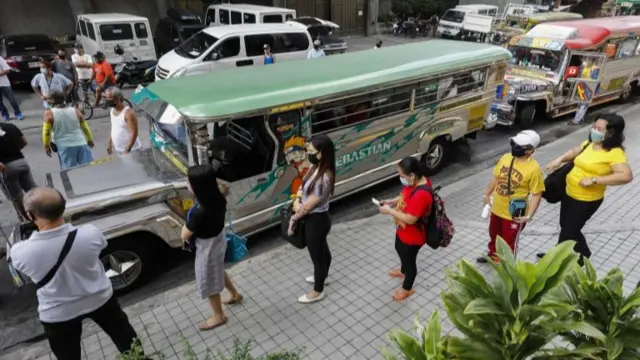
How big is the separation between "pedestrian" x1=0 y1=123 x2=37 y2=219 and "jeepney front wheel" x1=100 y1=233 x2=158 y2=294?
5.17ft

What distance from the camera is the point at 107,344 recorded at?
3.83m

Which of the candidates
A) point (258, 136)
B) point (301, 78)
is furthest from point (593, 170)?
point (258, 136)

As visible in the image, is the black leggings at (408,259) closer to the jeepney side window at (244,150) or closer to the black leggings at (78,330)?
the jeepney side window at (244,150)

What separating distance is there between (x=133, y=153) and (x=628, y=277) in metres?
5.81

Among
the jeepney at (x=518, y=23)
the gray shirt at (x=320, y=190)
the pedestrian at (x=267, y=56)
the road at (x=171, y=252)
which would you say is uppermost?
the jeepney at (x=518, y=23)

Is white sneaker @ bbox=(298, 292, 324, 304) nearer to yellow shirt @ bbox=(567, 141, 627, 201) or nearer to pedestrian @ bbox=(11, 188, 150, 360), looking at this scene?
pedestrian @ bbox=(11, 188, 150, 360)

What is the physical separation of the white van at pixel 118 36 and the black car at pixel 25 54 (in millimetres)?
1296

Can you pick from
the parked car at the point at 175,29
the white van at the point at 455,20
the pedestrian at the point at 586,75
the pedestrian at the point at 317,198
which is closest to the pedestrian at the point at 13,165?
the pedestrian at the point at 317,198

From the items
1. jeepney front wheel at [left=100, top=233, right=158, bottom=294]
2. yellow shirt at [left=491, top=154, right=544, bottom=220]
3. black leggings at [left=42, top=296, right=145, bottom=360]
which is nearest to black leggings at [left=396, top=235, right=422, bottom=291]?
yellow shirt at [left=491, top=154, right=544, bottom=220]

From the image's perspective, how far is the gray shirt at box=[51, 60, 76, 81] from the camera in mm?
10117

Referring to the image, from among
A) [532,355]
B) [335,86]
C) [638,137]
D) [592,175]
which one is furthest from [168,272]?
[638,137]

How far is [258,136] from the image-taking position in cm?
507

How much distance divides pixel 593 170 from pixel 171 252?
4711mm

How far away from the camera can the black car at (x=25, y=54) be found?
11953 mm
